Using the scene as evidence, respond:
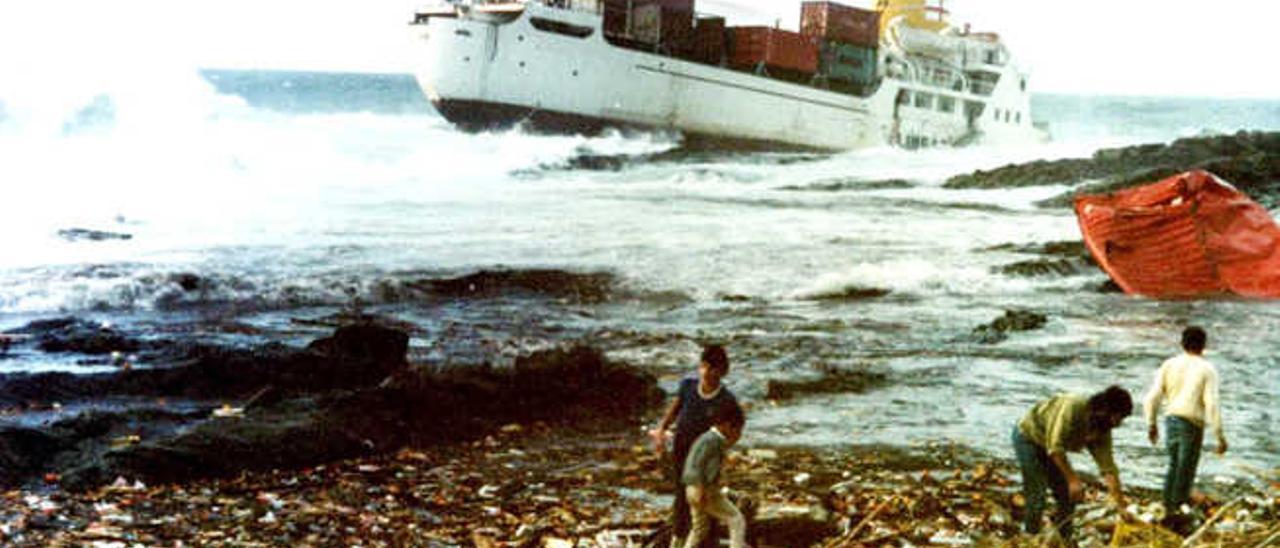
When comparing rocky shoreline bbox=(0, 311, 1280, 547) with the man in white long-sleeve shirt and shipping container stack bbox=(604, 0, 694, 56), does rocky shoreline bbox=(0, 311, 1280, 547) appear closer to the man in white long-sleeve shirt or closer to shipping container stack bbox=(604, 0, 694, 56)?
the man in white long-sleeve shirt

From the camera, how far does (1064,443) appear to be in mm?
6426

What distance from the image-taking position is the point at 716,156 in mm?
51625

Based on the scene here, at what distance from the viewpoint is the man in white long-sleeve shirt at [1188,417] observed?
728cm

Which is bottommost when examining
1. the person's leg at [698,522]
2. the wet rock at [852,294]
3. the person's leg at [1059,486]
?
the wet rock at [852,294]

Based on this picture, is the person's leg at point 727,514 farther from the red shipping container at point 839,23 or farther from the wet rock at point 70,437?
the red shipping container at point 839,23

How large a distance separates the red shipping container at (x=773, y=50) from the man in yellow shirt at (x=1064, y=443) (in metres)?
45.5

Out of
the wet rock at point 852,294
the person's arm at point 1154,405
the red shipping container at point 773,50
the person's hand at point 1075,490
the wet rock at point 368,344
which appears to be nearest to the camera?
the person's hand at point 1075,490

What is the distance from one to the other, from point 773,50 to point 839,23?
5.68 m

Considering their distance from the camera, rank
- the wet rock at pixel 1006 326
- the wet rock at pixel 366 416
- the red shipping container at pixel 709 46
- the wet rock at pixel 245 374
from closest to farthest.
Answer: the wet rock at pixel 366 416 < the wet rock at pixel 245 374 < the wet rock at pixel 1006 326 < the red shipping container at pixel 709 46

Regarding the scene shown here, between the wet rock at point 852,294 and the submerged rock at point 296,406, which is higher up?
the wet rock at point 852,294

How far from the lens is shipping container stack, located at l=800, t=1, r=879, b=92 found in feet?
179

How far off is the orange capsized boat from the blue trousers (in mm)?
11642

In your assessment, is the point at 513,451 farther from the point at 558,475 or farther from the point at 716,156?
the point at 716,156

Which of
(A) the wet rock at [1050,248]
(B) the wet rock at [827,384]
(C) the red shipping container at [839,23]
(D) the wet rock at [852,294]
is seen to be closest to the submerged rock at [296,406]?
(B) the wet rock at [827,384]
